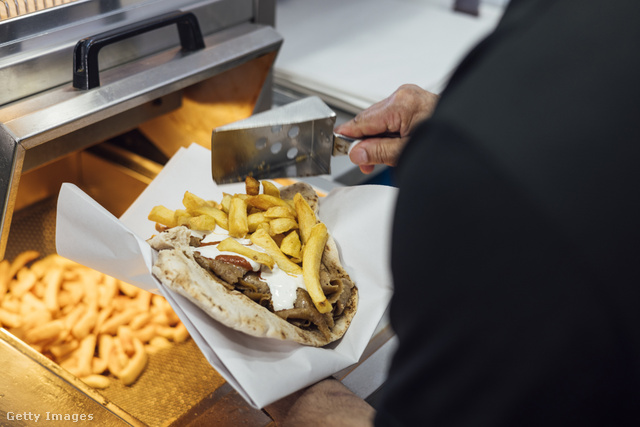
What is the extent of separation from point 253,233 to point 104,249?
1.26ft

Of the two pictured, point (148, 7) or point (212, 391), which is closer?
point (212, 391)

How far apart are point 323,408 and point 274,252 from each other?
43 centimetres

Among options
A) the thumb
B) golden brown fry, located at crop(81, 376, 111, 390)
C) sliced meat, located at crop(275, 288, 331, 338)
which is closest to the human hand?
the thumb

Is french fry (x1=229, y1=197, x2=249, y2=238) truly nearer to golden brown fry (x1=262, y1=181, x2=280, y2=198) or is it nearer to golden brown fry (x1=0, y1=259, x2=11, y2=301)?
golden brown fry (x1=262, y1=181, x2=280, y2=198)

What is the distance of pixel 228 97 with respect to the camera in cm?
209

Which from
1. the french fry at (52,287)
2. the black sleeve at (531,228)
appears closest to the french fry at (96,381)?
the french fry at (52,287)

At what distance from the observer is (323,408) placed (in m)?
1.21

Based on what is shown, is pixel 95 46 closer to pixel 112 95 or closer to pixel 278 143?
pixel 112 95

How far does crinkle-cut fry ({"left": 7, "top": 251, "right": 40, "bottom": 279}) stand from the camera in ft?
5.89

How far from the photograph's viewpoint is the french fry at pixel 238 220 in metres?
1.48

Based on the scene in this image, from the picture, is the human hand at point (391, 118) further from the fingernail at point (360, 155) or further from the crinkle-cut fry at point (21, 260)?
the crinkle-cut fry at point (21, 260)

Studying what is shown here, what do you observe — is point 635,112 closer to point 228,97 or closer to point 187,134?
point 228,97

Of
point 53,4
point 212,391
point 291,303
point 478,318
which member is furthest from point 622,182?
point 53,4

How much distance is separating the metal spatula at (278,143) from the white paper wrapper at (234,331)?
19 cm
